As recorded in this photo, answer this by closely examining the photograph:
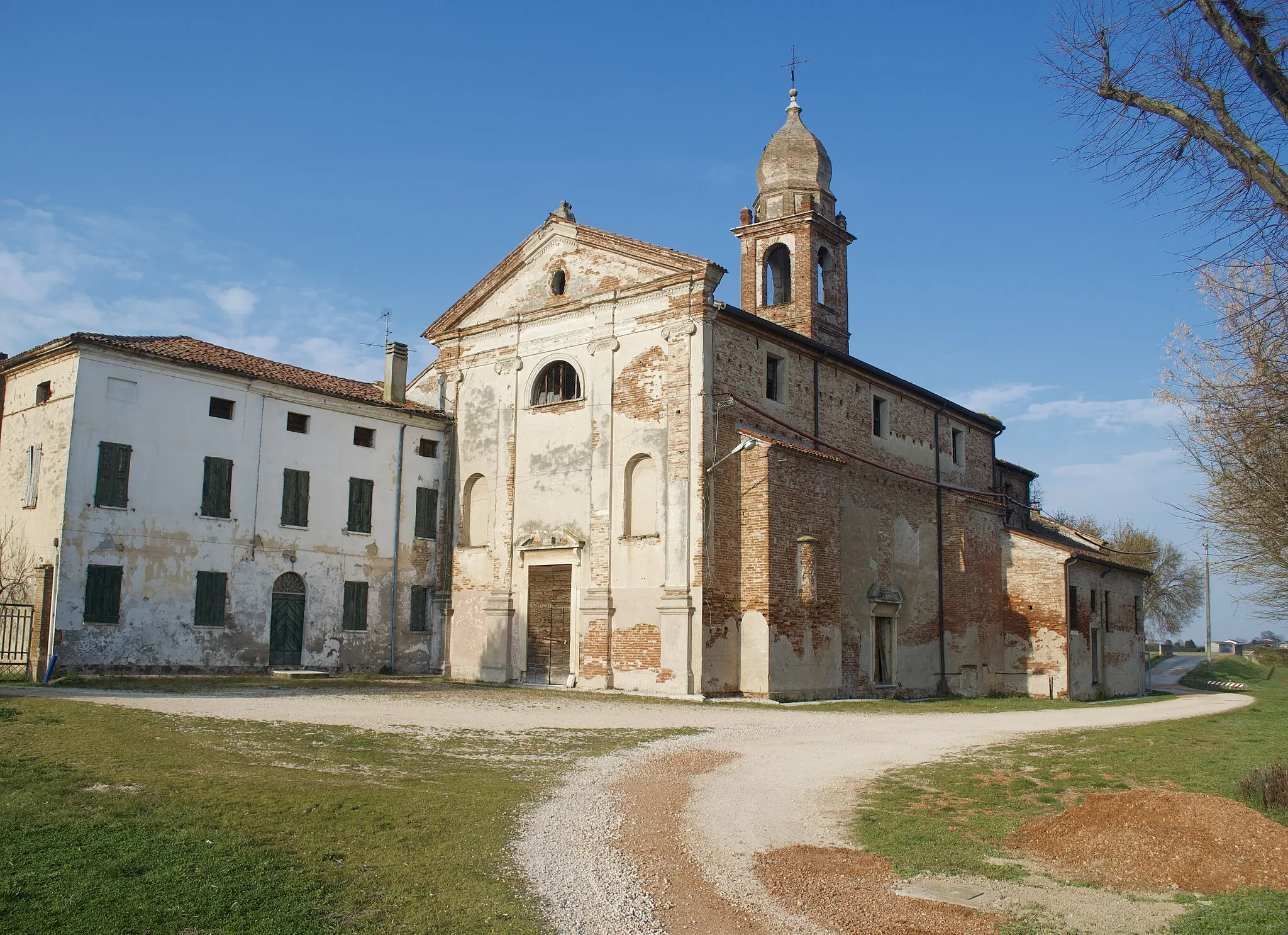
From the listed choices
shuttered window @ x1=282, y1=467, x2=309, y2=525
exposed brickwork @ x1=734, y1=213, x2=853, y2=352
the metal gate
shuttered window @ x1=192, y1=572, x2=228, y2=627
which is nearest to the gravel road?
the metal gate

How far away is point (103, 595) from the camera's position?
21.1m

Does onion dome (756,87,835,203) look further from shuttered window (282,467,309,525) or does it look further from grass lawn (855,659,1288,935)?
grass lawn (855,659,1288,935)

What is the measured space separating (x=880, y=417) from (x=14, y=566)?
69.2ft

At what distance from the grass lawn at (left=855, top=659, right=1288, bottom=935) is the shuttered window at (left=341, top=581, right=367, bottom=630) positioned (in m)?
16.6

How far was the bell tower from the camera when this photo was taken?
30000mm

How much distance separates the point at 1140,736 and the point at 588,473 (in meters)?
12.7

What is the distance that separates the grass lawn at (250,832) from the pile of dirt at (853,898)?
1.73 metres

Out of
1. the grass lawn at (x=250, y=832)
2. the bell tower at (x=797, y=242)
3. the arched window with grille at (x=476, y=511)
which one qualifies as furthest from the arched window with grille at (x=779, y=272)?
the grass lawn at (x=250, y=832)

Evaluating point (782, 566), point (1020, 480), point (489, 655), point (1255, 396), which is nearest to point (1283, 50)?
point (1255, 396)

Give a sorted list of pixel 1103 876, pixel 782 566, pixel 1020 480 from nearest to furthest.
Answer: pixel 1103 876
pixel 782 566
pixel 1020 480

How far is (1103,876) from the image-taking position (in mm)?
7055

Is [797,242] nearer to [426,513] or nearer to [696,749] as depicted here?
[426,513]

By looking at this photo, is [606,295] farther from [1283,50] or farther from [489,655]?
[1283,50]

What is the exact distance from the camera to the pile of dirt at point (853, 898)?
235 inches
